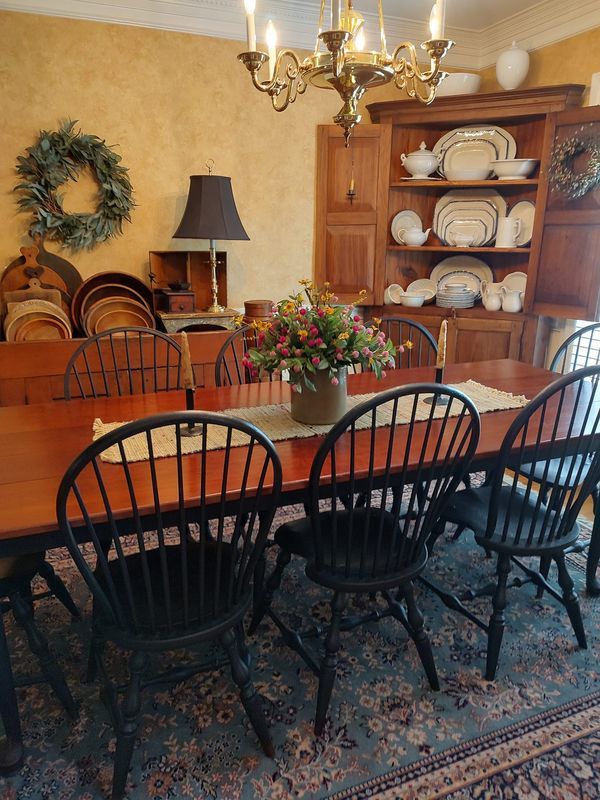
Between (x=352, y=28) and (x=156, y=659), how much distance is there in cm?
214

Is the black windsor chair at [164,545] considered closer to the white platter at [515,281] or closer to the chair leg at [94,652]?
the chair leg at [94,652]

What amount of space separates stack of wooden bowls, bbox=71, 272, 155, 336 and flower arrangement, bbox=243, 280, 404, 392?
1810 millimetres

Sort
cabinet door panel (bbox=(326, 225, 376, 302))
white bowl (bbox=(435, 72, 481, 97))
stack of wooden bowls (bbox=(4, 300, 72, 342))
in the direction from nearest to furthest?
stack of wooden bowls (bbox=(4, 300, 72, 342)), white bowl (bbox=(435, 72, 481, 97)), cabinet door panel (bbox=(326, 225, 376, 302))

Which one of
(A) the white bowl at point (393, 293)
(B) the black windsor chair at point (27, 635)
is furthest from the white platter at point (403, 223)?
(B) the black windsor chair at point (27, 635)

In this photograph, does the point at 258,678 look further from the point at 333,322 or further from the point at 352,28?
the point at 352,28

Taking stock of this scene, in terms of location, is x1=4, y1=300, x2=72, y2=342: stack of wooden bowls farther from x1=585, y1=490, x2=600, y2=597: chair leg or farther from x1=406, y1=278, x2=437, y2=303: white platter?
x1=585, y1=490, x2=600, y2=597: chair leg

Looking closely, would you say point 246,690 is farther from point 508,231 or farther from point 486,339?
point 508,231

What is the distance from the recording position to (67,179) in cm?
326

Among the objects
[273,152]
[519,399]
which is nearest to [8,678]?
[519,399]

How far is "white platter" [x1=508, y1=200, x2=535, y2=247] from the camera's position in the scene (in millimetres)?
3793

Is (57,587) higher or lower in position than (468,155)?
lower

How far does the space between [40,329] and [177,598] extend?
214 centimetres

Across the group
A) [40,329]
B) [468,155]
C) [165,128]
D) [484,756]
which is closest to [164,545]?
[484,756]

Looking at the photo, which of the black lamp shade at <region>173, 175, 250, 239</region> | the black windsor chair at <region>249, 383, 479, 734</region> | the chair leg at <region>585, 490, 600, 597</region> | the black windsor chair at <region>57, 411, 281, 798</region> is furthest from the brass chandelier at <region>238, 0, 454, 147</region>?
the chair leg at <region>585, 490, 600, 597</region>
